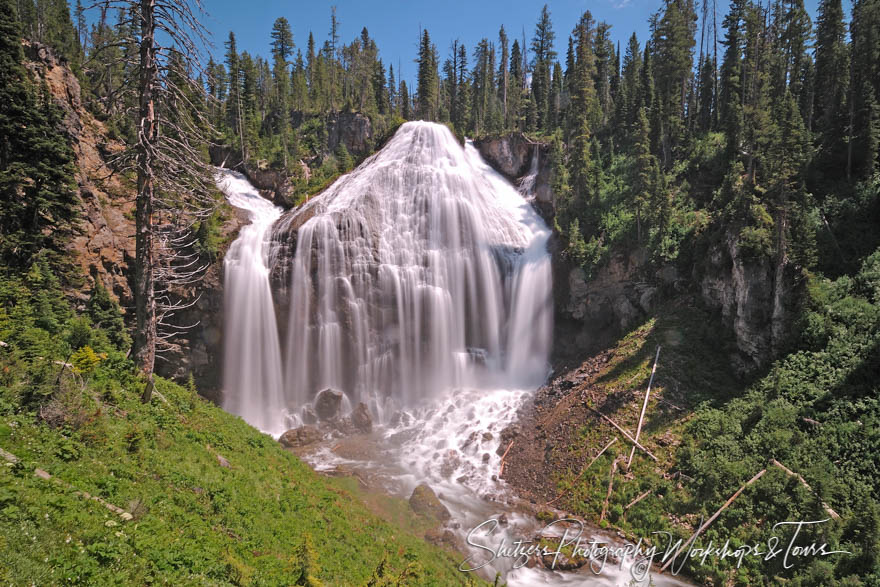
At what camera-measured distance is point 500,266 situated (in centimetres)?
2928

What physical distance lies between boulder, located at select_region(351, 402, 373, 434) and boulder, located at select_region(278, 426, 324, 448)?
1.95m

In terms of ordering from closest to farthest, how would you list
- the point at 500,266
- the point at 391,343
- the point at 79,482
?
the point at 79,482
the point at 391,343
the point at 500,266

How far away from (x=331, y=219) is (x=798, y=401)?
25.1 m

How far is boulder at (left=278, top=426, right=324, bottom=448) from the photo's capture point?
20.2 m

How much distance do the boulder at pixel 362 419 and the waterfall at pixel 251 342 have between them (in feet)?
16.9

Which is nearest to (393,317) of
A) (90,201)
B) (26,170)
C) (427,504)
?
(427,504)

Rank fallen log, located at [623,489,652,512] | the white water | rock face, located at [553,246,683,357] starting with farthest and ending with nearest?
the white water < rock face, located at [553,246,683,357] < fallen log, located at [623,489,652,512]

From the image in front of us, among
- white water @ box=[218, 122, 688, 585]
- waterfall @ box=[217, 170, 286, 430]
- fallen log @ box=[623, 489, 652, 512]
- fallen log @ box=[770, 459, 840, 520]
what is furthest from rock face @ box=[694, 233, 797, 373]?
waterfall @ box=[217, 170, 286, 430]

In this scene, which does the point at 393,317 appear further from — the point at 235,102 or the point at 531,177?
the point at 235,102

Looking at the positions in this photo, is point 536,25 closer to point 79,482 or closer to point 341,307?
point 341,307

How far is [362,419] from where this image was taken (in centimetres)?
2252

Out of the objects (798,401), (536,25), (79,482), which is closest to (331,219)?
(79,482)

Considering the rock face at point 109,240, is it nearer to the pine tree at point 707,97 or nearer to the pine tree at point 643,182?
the pine tree at point 643,182

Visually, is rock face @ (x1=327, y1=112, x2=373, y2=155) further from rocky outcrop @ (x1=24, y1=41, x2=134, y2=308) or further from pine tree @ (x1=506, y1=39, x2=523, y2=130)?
rocky outcrop @ (x1=24, y1=41, x2=134, y2=308)
